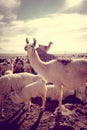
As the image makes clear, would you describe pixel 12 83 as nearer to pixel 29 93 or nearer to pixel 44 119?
pixel 29 93

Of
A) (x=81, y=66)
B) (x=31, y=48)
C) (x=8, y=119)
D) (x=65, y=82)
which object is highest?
(x=31, y=48)

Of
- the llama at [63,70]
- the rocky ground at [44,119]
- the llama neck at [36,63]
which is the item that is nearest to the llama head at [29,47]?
the llama at [63,70]

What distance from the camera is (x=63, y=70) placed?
8711 millimetres

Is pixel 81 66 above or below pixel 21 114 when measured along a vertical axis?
above

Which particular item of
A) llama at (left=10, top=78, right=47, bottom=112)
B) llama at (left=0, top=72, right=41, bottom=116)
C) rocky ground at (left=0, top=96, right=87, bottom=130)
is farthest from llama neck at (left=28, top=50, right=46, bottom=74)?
rocky ground at (left=0, top=96, right=87, bottom=130)

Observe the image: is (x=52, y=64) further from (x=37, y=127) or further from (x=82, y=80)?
(x=37, y=127)

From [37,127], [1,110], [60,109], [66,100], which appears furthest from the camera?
[66,100]

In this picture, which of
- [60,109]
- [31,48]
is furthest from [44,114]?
[31,48]

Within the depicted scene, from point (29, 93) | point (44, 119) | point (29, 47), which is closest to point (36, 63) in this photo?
point (29, 47)

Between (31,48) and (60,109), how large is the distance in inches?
103

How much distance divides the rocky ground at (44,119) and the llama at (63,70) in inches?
25.7

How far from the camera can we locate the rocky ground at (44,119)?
7026mm

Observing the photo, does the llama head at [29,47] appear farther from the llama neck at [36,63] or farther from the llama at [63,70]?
the llama neck at [36,63]

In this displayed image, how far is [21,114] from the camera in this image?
892cm
